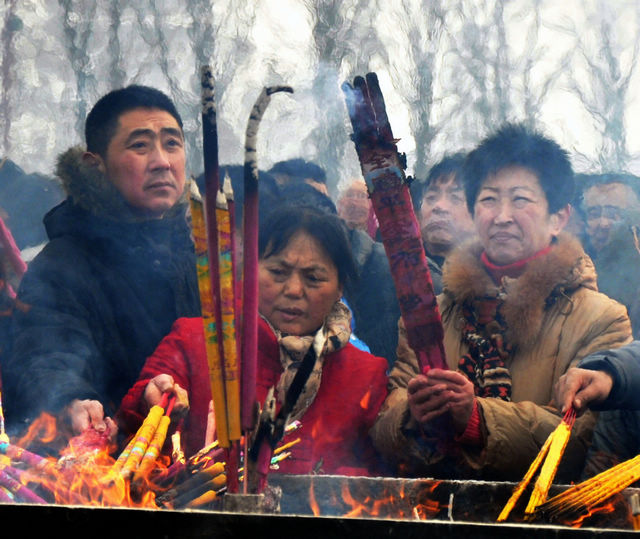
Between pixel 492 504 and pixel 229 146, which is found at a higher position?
pixel 229 146

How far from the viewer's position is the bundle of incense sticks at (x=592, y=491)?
147 inches

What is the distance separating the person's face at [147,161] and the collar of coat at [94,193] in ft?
0.11

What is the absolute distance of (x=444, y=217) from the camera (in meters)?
4.31

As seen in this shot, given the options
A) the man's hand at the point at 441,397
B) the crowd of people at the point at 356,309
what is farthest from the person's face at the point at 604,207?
the man's hand at the point at 441,397

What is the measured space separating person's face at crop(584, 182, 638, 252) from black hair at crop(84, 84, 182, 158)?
7.42 ft

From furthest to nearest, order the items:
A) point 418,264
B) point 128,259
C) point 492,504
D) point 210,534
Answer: point 128,259
point 418,264
point 492,504
point 210,534

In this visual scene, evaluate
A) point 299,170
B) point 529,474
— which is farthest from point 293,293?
point 529,474

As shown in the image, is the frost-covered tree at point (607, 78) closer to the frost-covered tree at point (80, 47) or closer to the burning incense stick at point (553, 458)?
the burning incense stick at point (553, 458)

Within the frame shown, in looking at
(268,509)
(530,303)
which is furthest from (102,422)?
(530,303)

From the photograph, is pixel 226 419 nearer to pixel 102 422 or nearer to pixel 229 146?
pixel 102 422

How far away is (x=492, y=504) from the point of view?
3.95 m

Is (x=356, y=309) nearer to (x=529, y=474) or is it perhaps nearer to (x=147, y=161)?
(x=529, y=474)

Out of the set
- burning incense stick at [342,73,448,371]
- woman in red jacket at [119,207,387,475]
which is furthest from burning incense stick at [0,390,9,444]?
burning incense stick at [342,73,448,371]

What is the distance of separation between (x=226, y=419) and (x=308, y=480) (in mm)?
500
